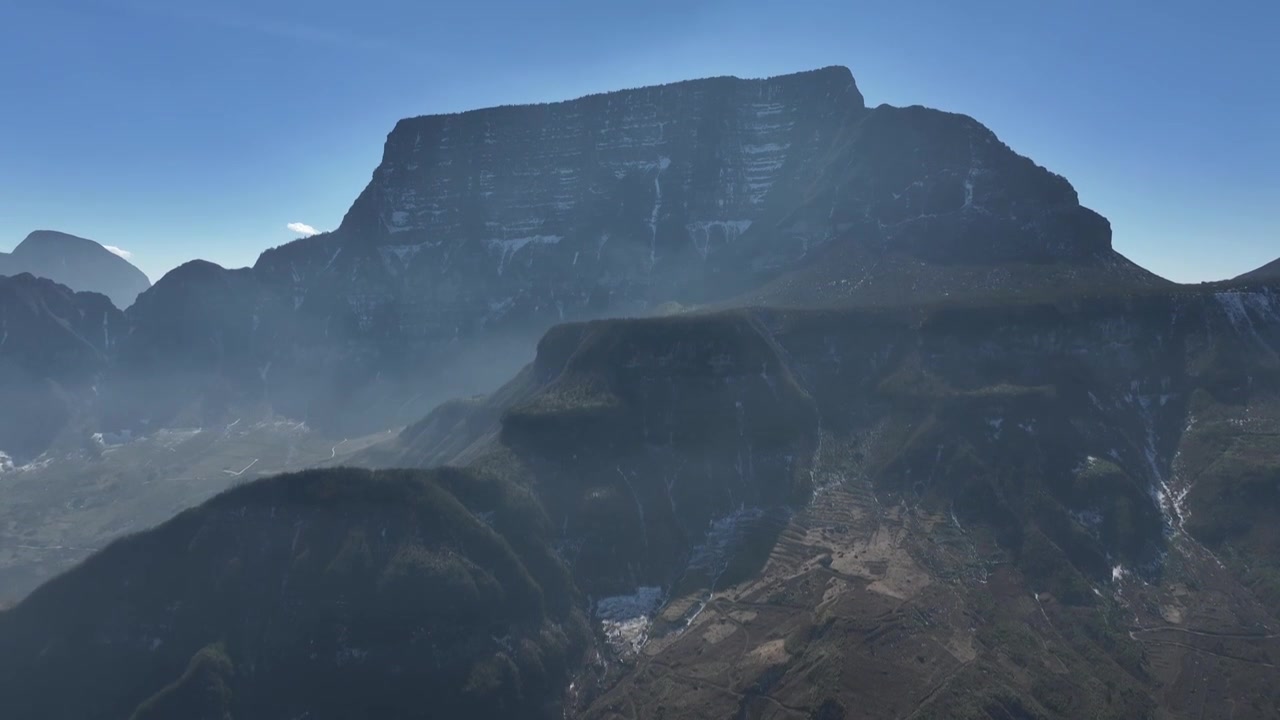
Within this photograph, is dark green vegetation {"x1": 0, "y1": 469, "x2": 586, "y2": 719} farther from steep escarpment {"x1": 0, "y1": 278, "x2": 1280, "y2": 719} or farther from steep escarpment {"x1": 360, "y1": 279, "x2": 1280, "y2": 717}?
steep escarpment {"x1": 360, "y1": 279, "x2": 1280, "y2": 717}

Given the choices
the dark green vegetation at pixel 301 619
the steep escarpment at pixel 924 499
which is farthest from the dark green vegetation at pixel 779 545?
the steep escarpment at pixel 924 499

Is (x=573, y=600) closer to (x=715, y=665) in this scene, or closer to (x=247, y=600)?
(x=715, y=665)

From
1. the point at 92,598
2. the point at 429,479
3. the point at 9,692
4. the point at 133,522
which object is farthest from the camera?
the point at 133,522

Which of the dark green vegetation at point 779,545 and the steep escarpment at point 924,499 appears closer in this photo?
the dark green vegetation at point 779,545

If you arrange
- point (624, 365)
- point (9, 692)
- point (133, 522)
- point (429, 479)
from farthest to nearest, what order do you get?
point (133, 522), point (624, 365), point (429, 479), point (9, 692)

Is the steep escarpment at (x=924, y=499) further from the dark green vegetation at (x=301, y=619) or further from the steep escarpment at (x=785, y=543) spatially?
the dark green vegetation at (x=301, y=619)

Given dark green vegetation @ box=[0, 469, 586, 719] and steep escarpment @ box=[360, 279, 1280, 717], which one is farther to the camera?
steep escarpment @ box=[360, 279, 1280, 717]

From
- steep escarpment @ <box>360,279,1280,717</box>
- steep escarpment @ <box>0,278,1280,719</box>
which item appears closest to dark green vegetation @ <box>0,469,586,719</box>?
steep escarpment @ <box>0,278,1280,719</box>

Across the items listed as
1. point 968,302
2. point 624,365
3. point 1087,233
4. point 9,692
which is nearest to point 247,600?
point 9,692
